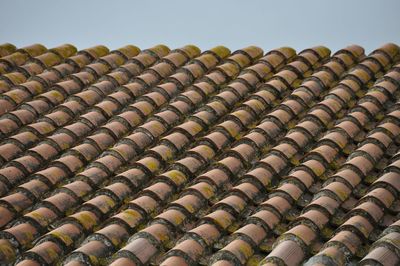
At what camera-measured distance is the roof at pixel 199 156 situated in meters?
5.94

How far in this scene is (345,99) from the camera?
8312 mm

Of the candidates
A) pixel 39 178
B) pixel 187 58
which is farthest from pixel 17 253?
pixel 187 58

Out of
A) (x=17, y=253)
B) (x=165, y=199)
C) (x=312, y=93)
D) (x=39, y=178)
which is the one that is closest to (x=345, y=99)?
(x=312, y=93)

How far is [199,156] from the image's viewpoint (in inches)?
285

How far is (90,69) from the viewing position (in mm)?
9445

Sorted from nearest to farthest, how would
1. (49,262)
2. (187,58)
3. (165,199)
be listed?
(49,262)
(165,199)
(187,58)

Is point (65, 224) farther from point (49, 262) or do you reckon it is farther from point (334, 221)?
point (334, 221)

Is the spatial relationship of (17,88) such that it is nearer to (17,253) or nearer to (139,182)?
(139,182)

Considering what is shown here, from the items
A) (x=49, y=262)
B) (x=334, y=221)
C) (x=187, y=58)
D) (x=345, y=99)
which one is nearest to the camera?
(x=49, y=262)

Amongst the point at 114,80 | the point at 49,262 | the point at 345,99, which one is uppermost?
the point at 114,80

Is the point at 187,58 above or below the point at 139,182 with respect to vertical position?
above

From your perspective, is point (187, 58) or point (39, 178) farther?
point (187, 58)

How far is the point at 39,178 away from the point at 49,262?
4.37ft

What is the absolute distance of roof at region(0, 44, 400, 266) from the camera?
5938 millimetres
